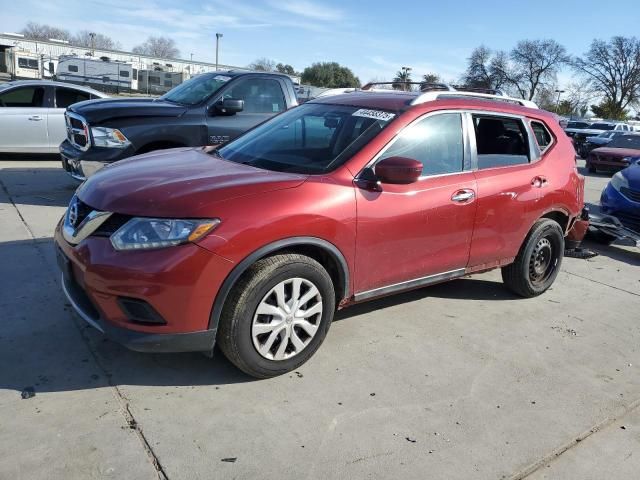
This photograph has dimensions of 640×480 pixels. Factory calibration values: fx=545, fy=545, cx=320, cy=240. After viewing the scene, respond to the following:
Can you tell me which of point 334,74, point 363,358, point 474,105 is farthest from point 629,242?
point 334,74

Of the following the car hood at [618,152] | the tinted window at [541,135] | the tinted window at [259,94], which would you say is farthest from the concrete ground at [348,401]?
the car hood at [618,152]

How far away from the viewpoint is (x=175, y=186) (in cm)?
316

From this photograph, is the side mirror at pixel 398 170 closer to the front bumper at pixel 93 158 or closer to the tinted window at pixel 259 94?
the front bumper at pixel 93 158

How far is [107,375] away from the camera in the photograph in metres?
3.21

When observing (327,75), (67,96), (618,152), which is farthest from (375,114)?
(327,75)

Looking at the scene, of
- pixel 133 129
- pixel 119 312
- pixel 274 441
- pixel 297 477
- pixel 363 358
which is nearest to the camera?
pixel 297 477

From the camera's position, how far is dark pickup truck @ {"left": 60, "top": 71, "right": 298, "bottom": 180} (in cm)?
654

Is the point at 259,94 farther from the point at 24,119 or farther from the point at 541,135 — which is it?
the point at 24,119

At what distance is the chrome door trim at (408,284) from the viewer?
12.1ft

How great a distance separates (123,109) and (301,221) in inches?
175

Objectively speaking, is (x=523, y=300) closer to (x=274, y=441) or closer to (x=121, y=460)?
(x=274, y=441)

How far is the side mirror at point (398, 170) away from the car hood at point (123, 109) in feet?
13.7

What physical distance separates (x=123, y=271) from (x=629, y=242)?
6.44 m

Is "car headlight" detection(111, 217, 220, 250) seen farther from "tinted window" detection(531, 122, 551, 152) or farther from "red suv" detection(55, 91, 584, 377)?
"tinted window" detection(531, 122, 551, 152)
